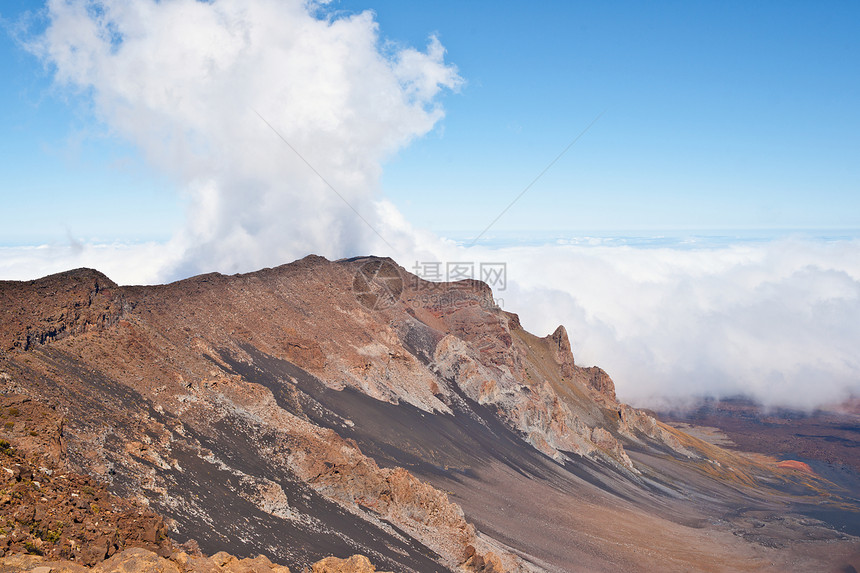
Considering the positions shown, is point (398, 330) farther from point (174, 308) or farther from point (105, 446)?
point (105, 446)

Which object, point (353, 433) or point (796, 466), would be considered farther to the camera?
point (796, 466)

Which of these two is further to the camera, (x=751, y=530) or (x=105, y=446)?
(x=751, y=530)

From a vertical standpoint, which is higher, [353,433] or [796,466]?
[353,433]

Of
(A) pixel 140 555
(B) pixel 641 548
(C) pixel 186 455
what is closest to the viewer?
(A) pixel 140 555

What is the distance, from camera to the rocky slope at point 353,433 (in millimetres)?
28625

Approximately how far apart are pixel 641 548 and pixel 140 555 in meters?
56.9

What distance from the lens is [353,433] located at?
50.8m

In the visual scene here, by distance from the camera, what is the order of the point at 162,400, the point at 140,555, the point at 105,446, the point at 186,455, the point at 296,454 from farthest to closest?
the point at 296,454 → the point at 162,400 → the point at 186,455 → the point at 105,446 → the point at 140,555

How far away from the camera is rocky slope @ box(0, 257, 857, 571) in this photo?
28625mm

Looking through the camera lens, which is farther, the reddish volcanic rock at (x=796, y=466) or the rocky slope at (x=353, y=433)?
the reddish volcanic rock at (x=796, y=466)

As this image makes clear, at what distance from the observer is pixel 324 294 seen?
72.6m

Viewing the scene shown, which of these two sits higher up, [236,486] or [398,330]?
[398,330]

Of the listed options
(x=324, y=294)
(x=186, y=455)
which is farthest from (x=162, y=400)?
(x=324, y=294)

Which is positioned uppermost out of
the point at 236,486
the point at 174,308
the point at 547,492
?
the point at 174,308
